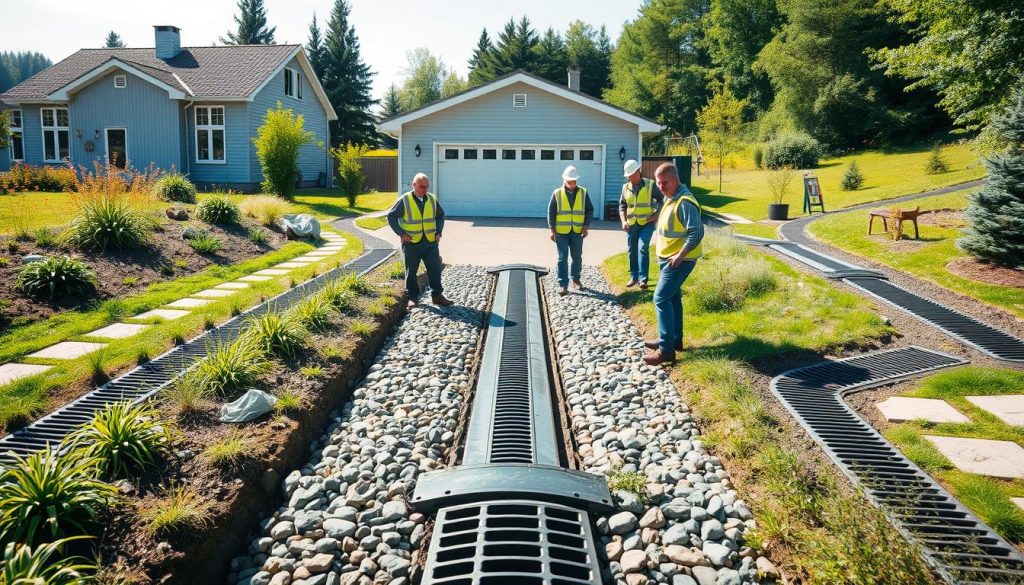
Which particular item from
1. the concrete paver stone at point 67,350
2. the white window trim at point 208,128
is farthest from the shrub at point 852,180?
the concrete paver stone at point 67,350

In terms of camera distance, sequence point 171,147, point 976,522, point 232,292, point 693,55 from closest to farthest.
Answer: point 976,522, point 232,292, point 171,147, point 693,55

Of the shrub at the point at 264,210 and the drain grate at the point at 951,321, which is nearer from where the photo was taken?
the drain grate at the point at 951,321

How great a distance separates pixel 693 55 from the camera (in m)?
52.8

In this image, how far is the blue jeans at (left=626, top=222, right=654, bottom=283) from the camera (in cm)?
896

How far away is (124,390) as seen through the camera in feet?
15.6

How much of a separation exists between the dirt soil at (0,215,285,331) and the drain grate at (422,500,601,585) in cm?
570

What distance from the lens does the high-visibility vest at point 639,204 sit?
8.80m

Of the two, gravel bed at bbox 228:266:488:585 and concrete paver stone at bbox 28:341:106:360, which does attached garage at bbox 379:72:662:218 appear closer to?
gravel bed at bbox 228:266:488:585

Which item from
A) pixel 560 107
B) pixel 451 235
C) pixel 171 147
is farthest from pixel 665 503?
pixel 171 147

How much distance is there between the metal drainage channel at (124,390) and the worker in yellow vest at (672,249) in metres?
3.73

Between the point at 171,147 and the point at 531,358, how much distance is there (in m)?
20.4

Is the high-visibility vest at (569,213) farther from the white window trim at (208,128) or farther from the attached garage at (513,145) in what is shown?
the white window trim at (208,128)

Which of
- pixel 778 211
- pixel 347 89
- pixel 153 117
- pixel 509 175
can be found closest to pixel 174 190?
pixel 153 117

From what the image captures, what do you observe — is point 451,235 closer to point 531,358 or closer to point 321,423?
point 531,358
